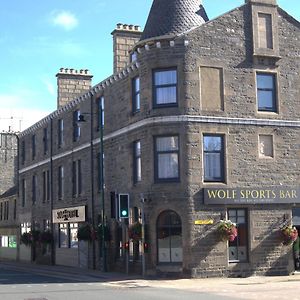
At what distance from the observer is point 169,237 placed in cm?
2578

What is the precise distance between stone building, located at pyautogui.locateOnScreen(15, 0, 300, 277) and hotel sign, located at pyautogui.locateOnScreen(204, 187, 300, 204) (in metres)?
0.05

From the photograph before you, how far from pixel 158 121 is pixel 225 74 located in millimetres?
3719

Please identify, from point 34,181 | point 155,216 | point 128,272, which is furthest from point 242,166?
point 34,181

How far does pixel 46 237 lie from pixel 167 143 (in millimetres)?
16213

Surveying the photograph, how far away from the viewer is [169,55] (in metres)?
26.4

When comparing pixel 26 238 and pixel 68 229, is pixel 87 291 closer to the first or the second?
pixel 68 229

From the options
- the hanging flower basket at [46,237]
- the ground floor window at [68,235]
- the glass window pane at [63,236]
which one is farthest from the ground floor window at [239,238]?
the hanging flower basket at [46,237]

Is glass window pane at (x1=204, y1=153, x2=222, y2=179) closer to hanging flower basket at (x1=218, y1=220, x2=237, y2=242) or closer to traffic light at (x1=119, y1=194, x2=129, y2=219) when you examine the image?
hanging flower basket at (x1=218, y1=220, x2=237, y2=242)

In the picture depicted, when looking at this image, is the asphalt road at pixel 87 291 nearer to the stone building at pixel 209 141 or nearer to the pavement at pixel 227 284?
the pavement at pixel 227 284

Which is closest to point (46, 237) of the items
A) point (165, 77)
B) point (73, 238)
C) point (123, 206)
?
point (73, 238)

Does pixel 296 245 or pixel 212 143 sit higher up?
pixel 212 143

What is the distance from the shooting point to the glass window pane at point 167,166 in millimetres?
26047

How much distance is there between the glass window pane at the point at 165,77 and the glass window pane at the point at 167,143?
2478 millimetres

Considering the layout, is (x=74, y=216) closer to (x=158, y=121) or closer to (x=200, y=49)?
(x=158, y=121)
